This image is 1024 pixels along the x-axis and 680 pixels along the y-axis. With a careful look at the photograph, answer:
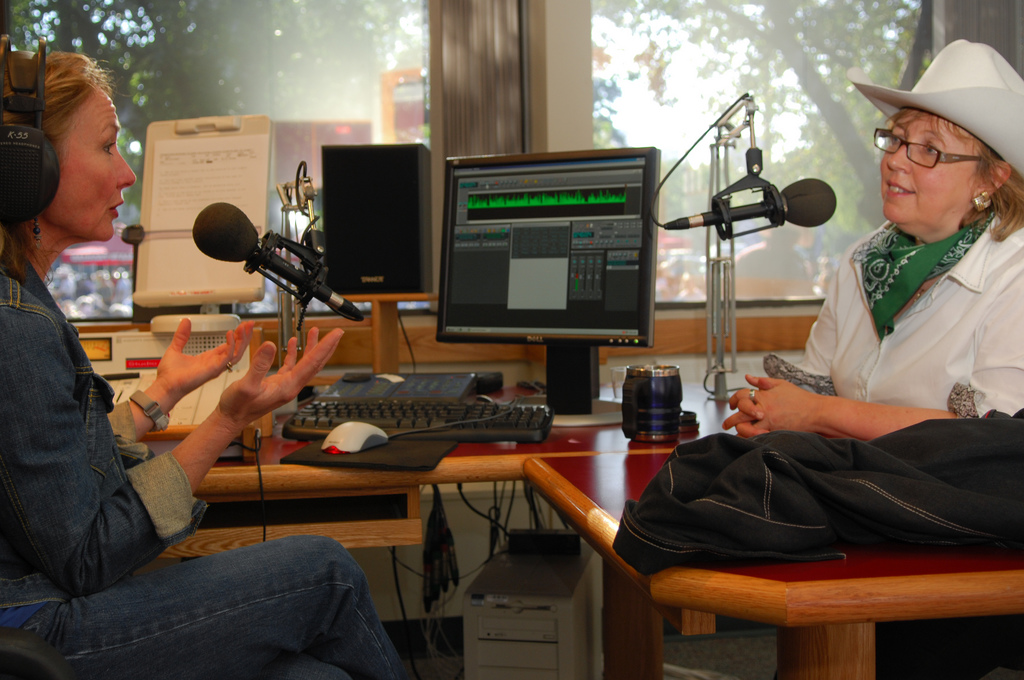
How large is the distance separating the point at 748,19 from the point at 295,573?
3.03 metres

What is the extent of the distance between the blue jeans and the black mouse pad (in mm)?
168

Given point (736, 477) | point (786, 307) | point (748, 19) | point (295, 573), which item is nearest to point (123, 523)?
point (295, 573)

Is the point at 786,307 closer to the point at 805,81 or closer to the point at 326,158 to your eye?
the point at 805,81

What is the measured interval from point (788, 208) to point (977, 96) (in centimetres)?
42

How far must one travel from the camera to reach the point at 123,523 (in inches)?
35.0

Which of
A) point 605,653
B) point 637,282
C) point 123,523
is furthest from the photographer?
point 605,653

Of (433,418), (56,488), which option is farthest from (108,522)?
(433,418)

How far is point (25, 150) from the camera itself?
887mm

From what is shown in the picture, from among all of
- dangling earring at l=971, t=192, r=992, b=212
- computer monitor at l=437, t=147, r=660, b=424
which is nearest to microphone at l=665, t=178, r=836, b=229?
computer monitor at l=437, t=147, r=660, b=424

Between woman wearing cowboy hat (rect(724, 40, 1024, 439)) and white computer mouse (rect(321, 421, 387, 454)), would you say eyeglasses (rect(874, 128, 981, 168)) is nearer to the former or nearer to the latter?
woman wearing cowboy hat (rect(724, 40, 1024, 439))

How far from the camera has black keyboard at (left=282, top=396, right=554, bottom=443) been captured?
1.38 meters

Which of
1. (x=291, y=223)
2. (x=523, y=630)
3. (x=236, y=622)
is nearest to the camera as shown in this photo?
(x=236, y=622)

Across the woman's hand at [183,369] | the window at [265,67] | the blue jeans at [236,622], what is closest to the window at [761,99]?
the window at [265,67]

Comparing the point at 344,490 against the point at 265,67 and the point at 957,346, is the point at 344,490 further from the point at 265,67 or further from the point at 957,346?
the point at 265,67
